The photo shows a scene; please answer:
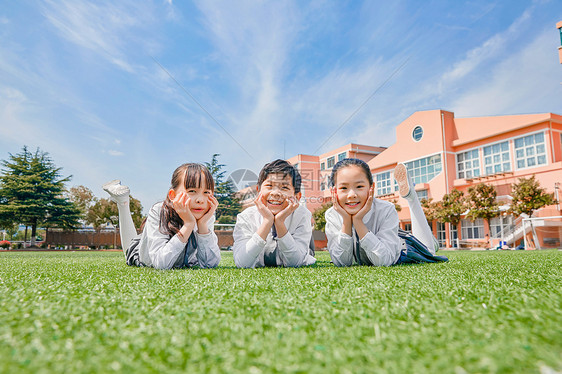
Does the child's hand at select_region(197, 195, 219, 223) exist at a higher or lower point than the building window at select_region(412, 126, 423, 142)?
lower

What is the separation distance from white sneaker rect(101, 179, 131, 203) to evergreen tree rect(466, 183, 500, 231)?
22.1 meters

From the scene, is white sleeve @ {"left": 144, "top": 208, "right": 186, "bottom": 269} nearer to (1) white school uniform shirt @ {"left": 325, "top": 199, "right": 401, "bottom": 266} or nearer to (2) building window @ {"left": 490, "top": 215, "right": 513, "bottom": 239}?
(1) white school uniform shirt @ {"left": 325, "top": 199, "right": 401, "bottom": 266}

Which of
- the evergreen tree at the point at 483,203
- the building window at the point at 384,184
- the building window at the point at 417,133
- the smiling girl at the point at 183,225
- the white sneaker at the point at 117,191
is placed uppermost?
the building window at the point at 417,133

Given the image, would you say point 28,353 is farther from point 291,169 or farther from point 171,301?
point 291,169

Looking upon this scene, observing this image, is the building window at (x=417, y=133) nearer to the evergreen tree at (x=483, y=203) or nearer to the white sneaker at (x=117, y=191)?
the evergreen tree at (x=483, y=203)

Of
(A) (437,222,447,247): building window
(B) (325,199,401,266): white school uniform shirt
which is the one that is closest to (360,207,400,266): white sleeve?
(B) (325,199,401,266): white school uniform shirt

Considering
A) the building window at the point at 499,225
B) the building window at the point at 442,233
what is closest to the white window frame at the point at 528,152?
the building window at the point at 499,225

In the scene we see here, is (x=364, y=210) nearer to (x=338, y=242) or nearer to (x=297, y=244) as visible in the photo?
(x=338, y=242)

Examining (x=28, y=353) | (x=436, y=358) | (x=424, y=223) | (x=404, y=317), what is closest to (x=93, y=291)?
(x=28, y=353)

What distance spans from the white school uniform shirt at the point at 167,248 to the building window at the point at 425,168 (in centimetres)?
2727

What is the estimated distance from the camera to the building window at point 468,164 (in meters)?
25.5

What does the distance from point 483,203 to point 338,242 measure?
21851mm

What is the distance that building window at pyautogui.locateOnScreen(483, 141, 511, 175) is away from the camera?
23.5 meters

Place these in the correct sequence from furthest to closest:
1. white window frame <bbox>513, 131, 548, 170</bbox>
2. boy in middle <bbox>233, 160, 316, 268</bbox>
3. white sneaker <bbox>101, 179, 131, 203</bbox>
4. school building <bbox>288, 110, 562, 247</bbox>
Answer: white window frame <bbox>513, 131, 548, 170</bbox> → school building <bbox>288, 110, 562, 247</bbox> → white sneaker <bbox>101, 179, 131, 203</bbox> → boy in middle <bbox>233, 160, 316, 268</bbox>
